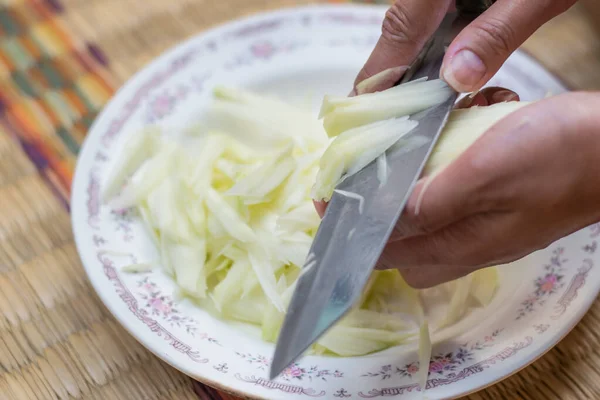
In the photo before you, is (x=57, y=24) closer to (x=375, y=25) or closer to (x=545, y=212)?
(x=375, y=25)

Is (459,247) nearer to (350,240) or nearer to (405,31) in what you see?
(350,240)

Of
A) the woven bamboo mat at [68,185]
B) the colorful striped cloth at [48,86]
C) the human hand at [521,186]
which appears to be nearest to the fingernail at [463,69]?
the human hand at [521,186]

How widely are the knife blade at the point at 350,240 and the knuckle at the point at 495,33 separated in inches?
4.3

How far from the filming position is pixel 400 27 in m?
1.31

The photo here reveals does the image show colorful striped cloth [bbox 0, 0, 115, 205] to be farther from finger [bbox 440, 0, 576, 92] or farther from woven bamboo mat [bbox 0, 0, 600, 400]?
finger [bbox 440, 0, 576, 92]

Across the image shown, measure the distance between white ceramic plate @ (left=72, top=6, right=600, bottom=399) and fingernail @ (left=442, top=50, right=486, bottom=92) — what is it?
0.47 m

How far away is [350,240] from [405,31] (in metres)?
0.52

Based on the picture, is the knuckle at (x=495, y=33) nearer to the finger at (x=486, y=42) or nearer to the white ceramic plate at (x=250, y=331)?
the finger at (x=486, y=42)

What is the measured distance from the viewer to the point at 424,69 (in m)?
1.24

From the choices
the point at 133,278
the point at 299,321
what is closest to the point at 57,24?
the point at 133,278

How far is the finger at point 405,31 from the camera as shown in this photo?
4.25 feet

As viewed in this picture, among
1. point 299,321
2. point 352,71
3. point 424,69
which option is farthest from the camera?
point 352,71

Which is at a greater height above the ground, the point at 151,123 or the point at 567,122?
the point at 567,122

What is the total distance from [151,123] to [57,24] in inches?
27.5
